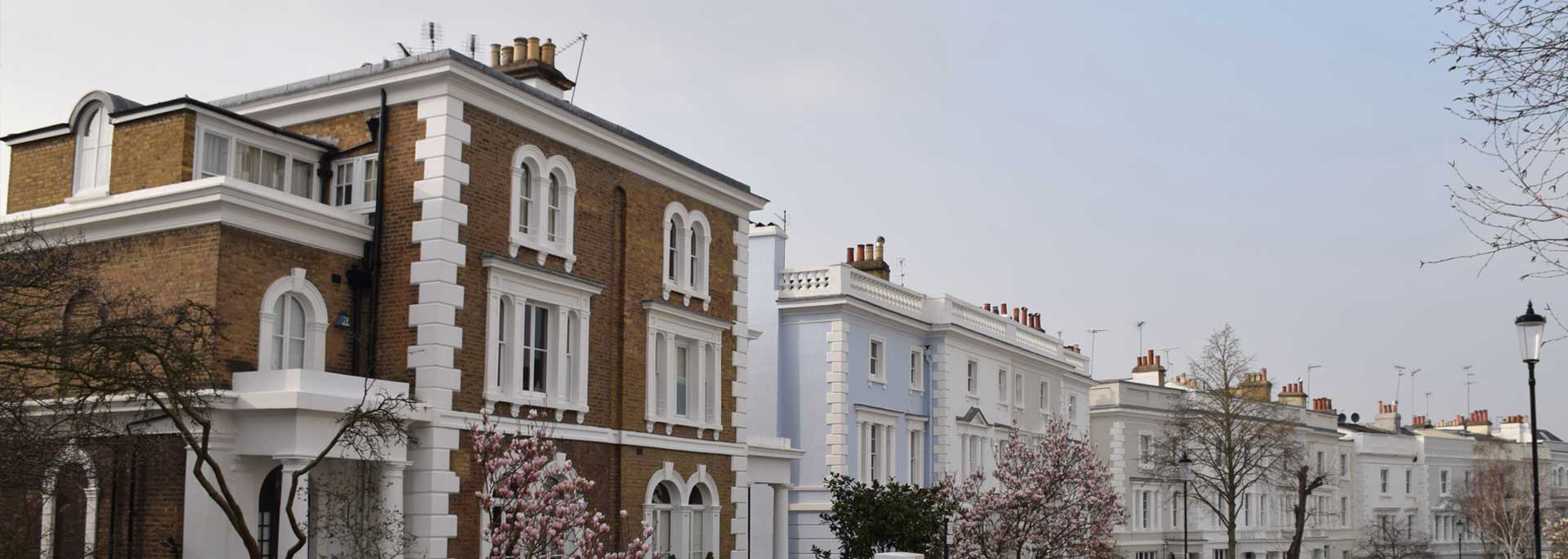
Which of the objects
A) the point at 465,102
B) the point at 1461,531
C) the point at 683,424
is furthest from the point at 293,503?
the point at 1461,531

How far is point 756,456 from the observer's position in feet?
108

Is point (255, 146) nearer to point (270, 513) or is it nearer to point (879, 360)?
point (270, 513)

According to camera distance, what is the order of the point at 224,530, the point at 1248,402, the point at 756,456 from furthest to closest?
1. the point at 1248,402
2. the point at 756,456
3. the point at 224,530

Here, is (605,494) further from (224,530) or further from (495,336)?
(224,530)

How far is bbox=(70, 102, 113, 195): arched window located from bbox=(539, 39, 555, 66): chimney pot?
7658 millimetres

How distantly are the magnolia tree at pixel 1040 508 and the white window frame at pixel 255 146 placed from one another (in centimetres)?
1706

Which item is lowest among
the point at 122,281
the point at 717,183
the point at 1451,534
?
the point at 1451,534

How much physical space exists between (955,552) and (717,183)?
444 inches

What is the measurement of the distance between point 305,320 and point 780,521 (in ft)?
45.5

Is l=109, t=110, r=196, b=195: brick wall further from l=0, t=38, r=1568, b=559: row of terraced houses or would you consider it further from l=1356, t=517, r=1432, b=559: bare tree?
l=1356, t=517, r=1432, b=559: bare tree

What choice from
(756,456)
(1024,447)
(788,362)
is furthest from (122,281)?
(1024,447)

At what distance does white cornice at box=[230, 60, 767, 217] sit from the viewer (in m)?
23.8

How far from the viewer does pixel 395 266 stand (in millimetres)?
23672

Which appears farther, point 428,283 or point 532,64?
point 532,64
